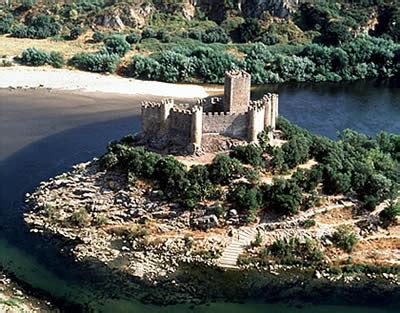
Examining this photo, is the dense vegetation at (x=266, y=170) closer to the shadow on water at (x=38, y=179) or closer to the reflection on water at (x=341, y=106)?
the shadow on water at (x=38, y=179)

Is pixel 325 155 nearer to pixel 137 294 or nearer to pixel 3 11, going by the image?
pixel 137 294

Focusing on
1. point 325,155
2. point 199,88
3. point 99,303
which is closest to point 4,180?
point 99,303

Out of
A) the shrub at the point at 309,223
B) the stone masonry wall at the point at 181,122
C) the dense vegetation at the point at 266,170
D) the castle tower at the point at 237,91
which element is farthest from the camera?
the castle tower at the point at 237,91

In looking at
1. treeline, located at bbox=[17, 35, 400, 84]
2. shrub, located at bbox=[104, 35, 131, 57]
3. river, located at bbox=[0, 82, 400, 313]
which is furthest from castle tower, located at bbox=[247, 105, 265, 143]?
shrub, located at bbox=[104, 35, 131, 57]

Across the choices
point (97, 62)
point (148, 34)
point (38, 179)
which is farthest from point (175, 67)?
point (38, 179)

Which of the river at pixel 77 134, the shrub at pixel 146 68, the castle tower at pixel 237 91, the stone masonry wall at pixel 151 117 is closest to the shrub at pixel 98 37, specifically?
the shrub at pixel 146 68

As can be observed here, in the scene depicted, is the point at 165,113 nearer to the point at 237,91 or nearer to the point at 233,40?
the point at 237,91
